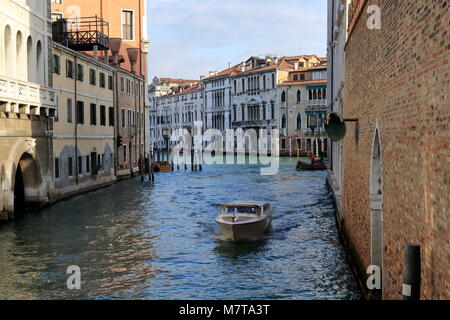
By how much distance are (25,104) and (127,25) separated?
79.8 feet

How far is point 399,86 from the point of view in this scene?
6379 millimetres

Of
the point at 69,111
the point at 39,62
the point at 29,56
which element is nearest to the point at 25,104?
the point at 29,56

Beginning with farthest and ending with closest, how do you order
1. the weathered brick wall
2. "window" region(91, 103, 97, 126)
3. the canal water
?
"window" region(91, 103, 97, 126), the canal water, the weathered brick wall

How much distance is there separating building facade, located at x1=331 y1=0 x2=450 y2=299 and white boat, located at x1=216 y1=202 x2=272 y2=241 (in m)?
6.32

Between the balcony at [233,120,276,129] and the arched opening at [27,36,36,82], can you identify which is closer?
the arched opening at [27,36,36,82]

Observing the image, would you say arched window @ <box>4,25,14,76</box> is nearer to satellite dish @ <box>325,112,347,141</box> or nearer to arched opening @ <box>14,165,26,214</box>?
arched opening @ <box>14,165,26,214</box>

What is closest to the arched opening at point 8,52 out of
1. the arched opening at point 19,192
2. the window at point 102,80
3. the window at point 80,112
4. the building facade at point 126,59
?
the arched opening at point 19,192

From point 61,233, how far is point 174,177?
23591mm

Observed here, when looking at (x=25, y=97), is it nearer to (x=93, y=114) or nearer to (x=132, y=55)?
(x=93, y=114)

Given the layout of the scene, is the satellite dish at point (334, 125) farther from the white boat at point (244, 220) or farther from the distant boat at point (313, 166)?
the distant boat at point (313, 166)

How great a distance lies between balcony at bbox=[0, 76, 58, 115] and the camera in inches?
694

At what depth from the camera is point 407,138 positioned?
5.93 m

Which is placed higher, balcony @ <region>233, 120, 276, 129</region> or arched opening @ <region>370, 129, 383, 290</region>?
balcony @ <region>233, 120, 276, 129</region>

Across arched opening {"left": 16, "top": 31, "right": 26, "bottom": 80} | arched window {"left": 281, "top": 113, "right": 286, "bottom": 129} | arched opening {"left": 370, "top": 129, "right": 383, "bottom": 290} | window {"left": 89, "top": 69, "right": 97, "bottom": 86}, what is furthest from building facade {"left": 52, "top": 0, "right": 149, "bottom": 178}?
arched opening {"left": 370, "top": 129, "right": 383, "bottom": 290}
